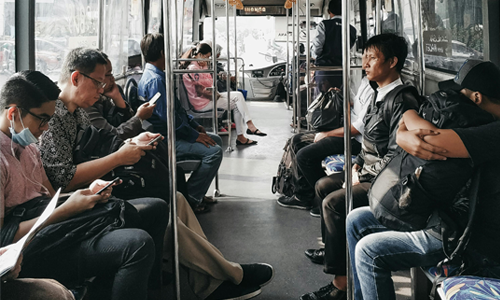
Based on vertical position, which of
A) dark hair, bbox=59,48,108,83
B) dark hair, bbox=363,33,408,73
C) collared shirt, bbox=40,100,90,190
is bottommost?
collared shirt, bbox=40,100,90,190

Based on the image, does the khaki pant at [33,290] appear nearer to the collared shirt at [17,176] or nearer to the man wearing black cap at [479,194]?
the collared shirt at [17,176]

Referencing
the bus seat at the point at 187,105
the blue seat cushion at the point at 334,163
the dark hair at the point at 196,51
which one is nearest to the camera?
the blue seat cushion at the point at 334,163

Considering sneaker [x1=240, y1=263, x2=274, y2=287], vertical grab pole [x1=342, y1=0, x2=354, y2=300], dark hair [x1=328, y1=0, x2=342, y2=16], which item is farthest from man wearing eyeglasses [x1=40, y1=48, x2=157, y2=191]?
dark hair [x1=328, y1=0, x2=342, y2=16]

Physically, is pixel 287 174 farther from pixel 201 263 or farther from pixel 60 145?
pixel 60 145

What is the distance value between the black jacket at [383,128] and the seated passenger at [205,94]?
2668 millimetres

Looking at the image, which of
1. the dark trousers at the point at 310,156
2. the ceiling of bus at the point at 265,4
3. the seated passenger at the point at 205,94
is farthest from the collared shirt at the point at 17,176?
the ceiling of bus at the point at 265,4

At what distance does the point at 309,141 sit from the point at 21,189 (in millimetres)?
2634

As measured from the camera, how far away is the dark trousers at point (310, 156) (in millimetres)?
3561

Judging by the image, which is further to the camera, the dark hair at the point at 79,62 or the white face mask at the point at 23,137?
the dark hair at the point at 79,62

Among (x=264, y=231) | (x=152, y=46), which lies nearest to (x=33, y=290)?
(x=264, y=231)

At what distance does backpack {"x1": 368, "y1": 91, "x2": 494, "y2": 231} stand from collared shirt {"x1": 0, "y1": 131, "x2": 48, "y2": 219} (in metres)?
1.16

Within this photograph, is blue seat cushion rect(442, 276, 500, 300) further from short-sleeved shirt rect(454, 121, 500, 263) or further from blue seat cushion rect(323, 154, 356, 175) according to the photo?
blue seat cushion rect(323, 154, 356, 175)

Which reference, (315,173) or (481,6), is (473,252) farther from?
(315,173)

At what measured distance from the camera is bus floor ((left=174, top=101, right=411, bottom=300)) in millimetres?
2598
